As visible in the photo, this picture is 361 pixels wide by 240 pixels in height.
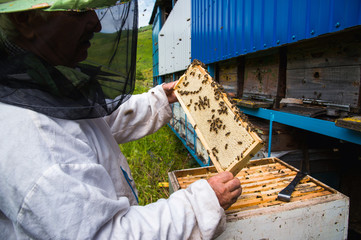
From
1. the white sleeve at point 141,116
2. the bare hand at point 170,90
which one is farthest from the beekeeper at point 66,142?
the bare hand at point 170,90

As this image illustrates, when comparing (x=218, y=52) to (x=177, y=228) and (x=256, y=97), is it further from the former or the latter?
(x=177, y=228)

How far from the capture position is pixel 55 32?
3.39 ft

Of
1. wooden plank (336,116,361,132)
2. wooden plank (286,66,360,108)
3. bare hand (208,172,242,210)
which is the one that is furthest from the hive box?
wooden plank (286,66,360,108)

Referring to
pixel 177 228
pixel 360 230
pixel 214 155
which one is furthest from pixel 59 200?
pixel 360 230

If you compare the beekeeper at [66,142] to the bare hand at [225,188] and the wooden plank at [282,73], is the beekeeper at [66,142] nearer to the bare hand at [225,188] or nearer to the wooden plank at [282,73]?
the bare hand at [225,188]

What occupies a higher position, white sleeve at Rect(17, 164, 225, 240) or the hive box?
white sleeve at Rect(17, 164, 225, 240)

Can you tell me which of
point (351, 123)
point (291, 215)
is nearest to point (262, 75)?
point (351, 123)

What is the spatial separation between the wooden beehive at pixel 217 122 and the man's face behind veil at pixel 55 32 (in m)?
0.88

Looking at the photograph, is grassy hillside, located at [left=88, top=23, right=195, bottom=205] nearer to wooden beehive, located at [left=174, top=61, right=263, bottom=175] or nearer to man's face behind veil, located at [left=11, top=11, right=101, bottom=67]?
wooden beehive, located at [left=174, top=61, right=263, bottom=175]

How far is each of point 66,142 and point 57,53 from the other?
0.44 m

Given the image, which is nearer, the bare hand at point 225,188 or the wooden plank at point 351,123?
the bare hand at point 225,188

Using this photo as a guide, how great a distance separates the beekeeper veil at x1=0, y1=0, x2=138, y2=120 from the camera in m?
0.98

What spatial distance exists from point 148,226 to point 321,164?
7.86 feet

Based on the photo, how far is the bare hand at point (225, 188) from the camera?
1.19 m
